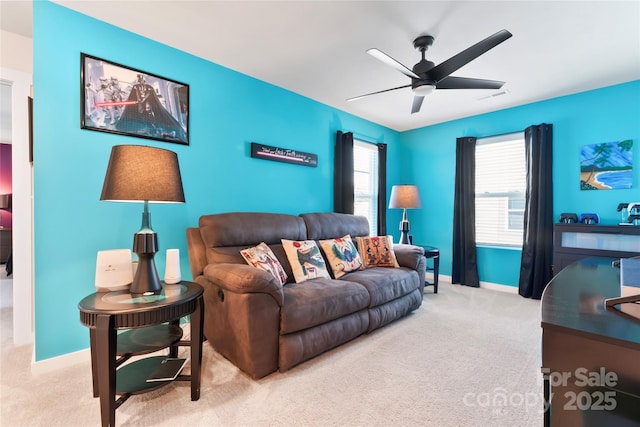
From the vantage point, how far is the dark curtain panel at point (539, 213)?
362 cm

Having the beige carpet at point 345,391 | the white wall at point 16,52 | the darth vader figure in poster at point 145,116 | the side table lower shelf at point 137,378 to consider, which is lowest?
the beige carpet at point 345,391

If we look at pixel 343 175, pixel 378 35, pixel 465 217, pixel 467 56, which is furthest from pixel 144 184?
→ pixel 465 217

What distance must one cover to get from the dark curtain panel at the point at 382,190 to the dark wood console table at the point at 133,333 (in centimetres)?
326

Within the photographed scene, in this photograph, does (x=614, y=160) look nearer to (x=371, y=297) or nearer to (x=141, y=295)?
(x=371, y=297)

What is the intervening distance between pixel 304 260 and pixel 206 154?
137 centimetres

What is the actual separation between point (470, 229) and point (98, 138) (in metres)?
4.53

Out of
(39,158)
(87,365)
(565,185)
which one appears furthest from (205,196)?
(565,185)

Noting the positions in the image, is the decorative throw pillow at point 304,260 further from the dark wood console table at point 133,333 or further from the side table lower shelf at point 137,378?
the side table lower shelf at point 137,378

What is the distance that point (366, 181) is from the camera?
4645mm

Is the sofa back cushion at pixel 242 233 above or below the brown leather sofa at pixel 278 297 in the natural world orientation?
above

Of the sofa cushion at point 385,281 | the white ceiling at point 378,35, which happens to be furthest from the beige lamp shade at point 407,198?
the white ceiling at point 378,35

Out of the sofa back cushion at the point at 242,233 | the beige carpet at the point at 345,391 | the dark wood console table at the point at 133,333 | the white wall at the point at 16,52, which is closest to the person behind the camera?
the dark wood console table at the point at 133,333

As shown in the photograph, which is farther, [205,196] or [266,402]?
[205,196]

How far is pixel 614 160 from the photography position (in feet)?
10.7
